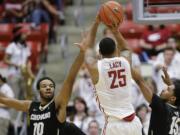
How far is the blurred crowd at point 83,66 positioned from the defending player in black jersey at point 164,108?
3.01m

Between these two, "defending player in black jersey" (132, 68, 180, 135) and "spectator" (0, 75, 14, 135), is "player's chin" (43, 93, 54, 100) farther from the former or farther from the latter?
"spectator" (0, 75, 14, 135)

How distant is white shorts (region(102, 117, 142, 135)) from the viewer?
23.1 feet

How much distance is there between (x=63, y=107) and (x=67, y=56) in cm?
645

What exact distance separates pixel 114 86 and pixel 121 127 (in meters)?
0.44

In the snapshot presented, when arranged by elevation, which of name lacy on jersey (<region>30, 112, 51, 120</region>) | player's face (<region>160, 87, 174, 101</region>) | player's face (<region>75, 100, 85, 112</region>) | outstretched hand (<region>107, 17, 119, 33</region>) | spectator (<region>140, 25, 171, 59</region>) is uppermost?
A: spectator (<region>140, 25, 171, 59</region>)

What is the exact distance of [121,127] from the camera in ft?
23.2

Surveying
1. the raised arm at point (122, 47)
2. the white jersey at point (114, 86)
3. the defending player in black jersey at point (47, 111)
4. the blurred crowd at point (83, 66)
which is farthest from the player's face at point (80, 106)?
the white jersey at point (114, 86)

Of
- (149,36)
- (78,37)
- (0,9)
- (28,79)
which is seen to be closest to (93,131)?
(28,79)

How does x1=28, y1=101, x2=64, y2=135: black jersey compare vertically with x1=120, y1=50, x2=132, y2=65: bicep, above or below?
below

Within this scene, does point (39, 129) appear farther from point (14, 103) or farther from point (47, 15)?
point (47, 15)

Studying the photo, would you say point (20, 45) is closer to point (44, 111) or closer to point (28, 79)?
point (28, 79)

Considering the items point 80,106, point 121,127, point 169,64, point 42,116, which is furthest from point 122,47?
point 169,64

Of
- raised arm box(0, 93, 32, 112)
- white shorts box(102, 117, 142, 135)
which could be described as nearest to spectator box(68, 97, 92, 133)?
raised arm box(0, 93, 32, 112)

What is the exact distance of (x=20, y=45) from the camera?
13.8 meters
